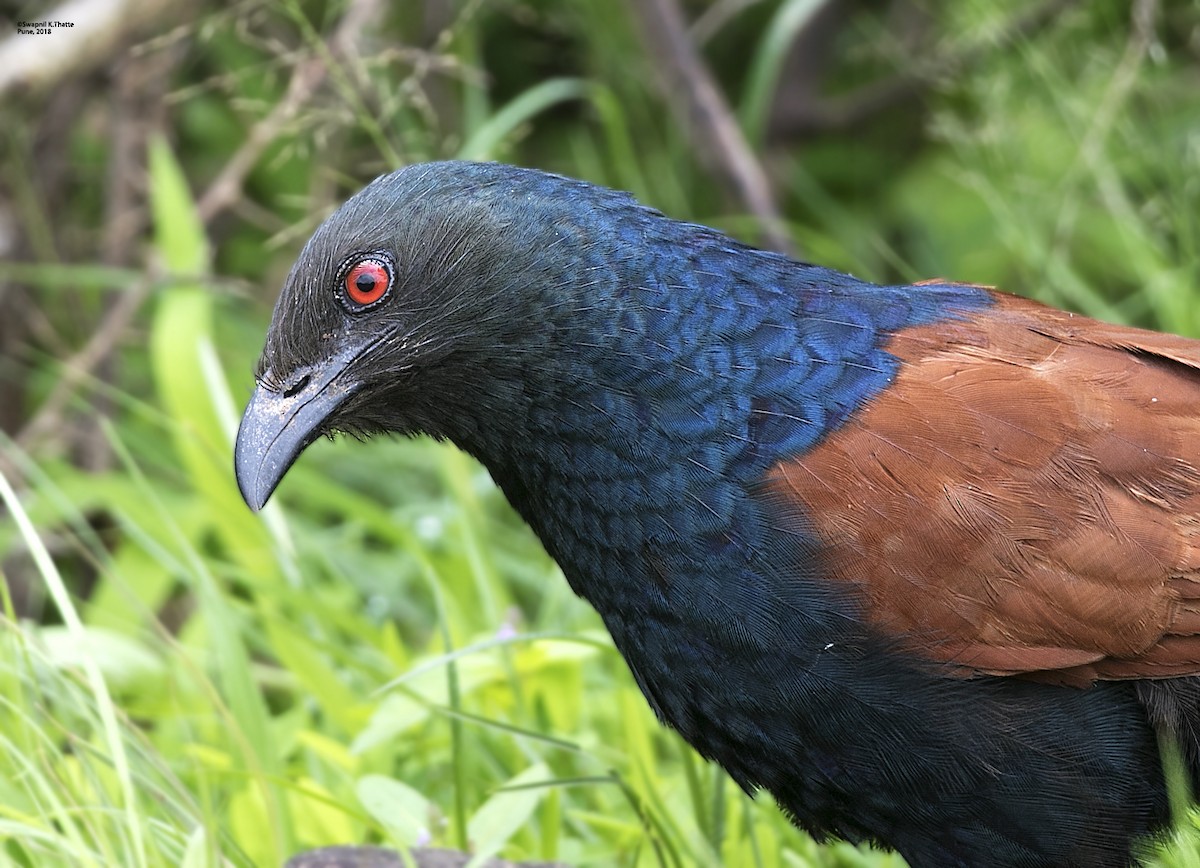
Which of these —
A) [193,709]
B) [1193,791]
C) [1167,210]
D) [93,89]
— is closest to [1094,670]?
[1193,791]

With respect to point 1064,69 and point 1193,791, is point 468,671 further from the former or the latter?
point 1064,69

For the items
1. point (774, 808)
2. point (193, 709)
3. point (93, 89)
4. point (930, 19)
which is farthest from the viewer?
point (930, 19)

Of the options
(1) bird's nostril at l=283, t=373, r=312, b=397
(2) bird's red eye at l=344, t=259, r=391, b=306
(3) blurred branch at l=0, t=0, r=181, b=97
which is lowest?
(1) bird's nostril at l=283, t=373, r=312, b=397

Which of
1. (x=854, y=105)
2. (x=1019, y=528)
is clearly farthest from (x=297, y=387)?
(x=854, y=105)

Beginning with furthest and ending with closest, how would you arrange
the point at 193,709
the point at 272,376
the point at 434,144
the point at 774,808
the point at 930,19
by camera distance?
the point at 930,19 → the point at 434,144 → the point at 193,709 → the point at 774,808 → the point at 272,376

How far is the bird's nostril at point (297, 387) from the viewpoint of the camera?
93.0 inches

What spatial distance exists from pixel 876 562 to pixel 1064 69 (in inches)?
121

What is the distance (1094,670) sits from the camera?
2203 mm

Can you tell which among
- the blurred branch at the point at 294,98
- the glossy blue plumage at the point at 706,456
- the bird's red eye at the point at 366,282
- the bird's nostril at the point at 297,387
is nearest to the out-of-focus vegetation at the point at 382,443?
the blurred branch at the point at 294,98

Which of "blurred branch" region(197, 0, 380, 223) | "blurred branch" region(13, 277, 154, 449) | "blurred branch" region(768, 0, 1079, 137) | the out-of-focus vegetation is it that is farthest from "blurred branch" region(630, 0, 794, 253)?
"blurred branch" region(13, 277, 154, 449)

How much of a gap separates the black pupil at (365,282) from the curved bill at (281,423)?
0.11m

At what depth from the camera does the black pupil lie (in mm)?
2352

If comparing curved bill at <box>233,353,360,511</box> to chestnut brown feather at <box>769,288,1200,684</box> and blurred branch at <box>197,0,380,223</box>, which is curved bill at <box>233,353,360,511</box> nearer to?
chestnut brown feather at <box>769,288,1200,684</box>

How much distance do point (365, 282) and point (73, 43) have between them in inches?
66.9
